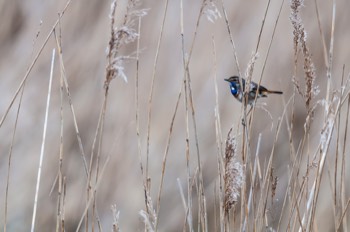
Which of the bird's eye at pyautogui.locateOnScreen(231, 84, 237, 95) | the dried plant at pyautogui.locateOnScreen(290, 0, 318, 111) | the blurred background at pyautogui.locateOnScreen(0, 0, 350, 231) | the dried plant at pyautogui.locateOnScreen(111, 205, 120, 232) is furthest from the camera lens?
the blurred background at pyautogui.locateOnScreen(0, 0, 350, 231)

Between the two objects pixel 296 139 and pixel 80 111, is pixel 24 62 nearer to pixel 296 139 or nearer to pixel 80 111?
pixel 80 111

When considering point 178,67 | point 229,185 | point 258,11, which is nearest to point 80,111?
point 178,67

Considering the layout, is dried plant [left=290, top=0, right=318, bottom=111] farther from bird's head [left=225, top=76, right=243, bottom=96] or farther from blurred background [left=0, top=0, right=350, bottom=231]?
blurred background [left=0, top=0, right=350, bottom=231]

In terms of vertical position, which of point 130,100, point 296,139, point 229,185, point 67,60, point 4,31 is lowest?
point 229,185

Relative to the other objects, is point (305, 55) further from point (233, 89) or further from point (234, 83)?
point (234, 83)

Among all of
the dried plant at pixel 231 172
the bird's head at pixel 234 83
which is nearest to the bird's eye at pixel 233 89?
the bird's head at pixel 234 83

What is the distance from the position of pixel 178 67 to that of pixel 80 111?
61cm

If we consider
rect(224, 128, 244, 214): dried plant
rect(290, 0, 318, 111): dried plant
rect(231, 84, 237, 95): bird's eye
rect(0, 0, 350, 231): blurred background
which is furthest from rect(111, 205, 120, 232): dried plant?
rect(0, 0, 350, 231): blurred background

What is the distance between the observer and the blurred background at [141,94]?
4031mm

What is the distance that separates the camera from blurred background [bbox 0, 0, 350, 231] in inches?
159

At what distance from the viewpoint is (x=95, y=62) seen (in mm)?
4340

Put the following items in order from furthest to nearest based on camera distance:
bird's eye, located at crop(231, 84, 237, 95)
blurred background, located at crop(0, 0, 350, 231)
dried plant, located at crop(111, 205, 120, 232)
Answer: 1. blurred background, located at crop(0, 0, 350, 231)
2. bird's eye, located at crop(231, 84, 237, 95)
3. dried plant, located at crop(111, 205, 120, 232)

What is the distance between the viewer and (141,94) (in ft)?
13.9

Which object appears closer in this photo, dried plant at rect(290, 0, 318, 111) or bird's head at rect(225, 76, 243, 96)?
dried plant at rect(290, 0, 318, 111)
